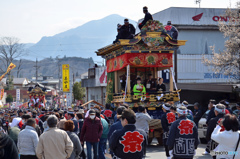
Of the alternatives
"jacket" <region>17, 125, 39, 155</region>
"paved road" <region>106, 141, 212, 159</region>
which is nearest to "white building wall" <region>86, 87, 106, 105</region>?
"paved road" <region>106, 141, 212, 159</region>

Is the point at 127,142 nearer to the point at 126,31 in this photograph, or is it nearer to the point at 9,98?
the point at 126,31

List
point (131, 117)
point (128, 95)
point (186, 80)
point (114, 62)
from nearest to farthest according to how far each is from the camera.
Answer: point (131, 117)
point (128, 95)
point (114, 62)
point (186, 80)

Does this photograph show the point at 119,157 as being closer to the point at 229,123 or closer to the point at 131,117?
the point at 131,117

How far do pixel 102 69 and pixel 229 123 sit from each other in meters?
31.7

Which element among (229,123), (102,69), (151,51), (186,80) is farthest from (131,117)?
(102,69)

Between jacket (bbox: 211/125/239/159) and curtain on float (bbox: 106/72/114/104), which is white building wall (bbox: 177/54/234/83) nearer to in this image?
curtain on float (bbox: 106/72/114/104)

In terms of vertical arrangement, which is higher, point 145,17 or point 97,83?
point 145,17

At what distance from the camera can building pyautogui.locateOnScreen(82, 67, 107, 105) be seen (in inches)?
1493

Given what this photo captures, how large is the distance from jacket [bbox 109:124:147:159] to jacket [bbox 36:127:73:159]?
119 centimetres

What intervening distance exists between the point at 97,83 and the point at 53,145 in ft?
104

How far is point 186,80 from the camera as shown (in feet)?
114

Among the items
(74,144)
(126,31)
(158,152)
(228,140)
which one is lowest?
(158,152)

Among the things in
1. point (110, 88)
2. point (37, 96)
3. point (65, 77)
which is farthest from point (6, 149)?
point (65, 77)

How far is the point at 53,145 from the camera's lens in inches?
305
